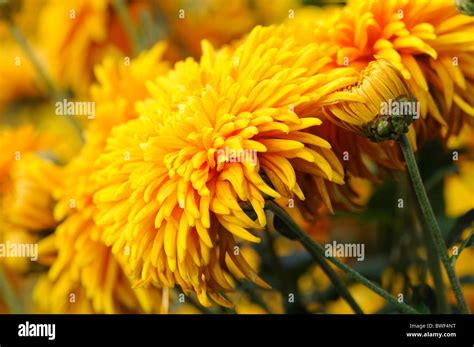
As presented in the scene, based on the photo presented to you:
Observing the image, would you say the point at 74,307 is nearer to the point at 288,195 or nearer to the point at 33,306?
the point at 33,306

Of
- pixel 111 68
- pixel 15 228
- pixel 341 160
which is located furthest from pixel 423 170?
pixel 15 228

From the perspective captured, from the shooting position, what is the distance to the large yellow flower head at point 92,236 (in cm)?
85

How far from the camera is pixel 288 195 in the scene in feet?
2.27

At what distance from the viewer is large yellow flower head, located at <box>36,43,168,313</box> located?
852 mm

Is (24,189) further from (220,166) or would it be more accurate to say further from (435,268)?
(435,268)

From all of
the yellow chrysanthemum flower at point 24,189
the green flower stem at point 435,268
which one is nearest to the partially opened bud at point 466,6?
the green flower stem at point 435,268

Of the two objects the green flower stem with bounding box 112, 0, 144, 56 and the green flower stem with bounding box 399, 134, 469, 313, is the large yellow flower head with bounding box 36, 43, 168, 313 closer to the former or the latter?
the green flower stem with bounding box 112, 0, 144, 56

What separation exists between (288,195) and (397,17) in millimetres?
184
